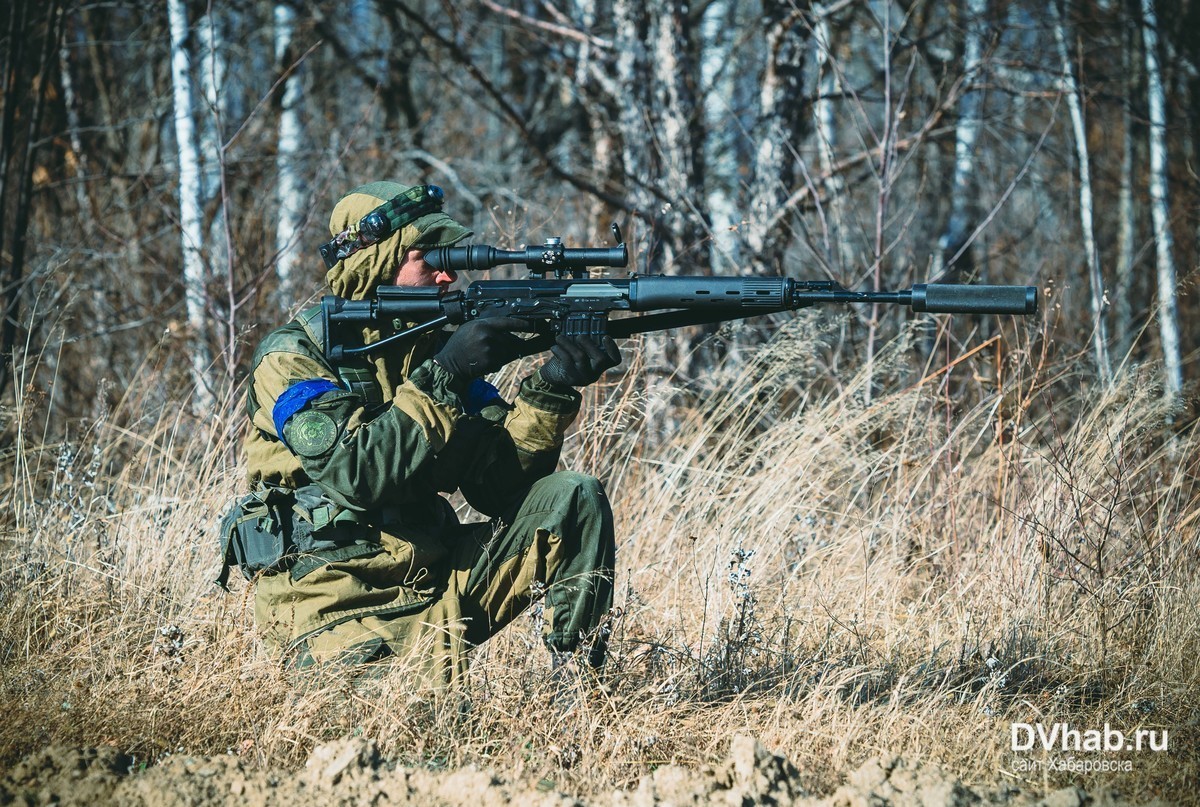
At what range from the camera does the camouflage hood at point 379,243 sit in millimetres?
3238

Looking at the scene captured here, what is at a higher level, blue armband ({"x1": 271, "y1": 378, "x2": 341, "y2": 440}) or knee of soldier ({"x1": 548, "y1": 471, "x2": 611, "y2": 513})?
blue armband ({"x1": 271, "y1": 378, "x2": 341, "y2": 440})

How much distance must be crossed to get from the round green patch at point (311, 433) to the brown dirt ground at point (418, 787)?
2.37ft

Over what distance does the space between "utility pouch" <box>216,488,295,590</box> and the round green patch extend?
0.34m

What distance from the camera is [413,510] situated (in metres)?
3.29

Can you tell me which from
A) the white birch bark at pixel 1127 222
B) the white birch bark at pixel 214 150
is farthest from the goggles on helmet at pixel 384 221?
the white birch bark at pixel 1127 222

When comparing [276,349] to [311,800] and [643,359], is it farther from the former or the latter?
[643,359]

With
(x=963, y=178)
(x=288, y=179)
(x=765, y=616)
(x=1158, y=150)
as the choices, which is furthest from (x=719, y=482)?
(x=288, y=179)

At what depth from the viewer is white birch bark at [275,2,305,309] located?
24.2 feet

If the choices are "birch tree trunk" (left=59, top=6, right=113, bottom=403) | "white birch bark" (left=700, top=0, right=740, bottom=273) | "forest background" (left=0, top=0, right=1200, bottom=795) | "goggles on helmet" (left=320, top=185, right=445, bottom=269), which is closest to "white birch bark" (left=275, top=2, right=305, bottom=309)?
"forest background" (left=0, top=0, right=1200, bottom=795)

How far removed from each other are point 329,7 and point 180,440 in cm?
598

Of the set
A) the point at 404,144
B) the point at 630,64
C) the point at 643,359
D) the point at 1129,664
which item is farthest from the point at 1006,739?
the point at 404,144

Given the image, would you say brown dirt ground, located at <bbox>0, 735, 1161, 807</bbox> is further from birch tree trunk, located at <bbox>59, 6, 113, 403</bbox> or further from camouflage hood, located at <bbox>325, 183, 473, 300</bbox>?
birch tree trunk, located at <bbox>59, 6, 113, 403</bbox>

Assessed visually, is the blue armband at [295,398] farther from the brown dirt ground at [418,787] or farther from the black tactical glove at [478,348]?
the brown dirt ground at [418,787]

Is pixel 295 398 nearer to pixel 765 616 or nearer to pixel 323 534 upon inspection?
pixel 323 534
